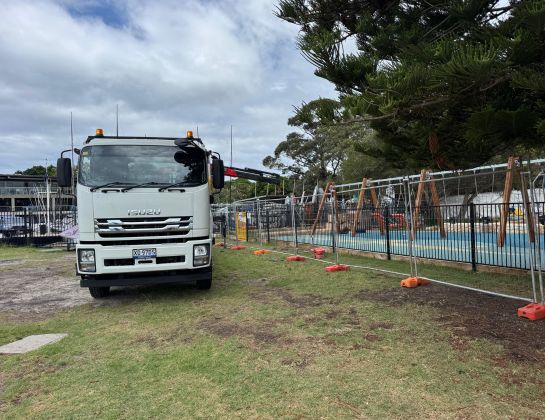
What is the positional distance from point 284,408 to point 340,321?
2461 mm

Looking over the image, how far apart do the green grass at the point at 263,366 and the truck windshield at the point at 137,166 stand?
2153 mm

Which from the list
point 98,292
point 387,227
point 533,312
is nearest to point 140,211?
point 98,292

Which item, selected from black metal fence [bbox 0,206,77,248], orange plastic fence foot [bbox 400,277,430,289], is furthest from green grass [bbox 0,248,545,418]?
black metal fence [bbox 0,206,77,248]

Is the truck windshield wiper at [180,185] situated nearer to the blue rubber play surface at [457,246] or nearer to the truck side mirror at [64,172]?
the truck side mirror at [64,172]

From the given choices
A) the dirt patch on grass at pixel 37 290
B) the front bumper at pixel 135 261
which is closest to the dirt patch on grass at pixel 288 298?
the front bumper at pixel 135 261

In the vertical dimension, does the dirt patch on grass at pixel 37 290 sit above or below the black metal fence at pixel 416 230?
below

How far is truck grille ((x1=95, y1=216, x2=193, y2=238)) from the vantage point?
6.75 metres

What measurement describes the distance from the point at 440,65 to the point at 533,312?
355 centimetres

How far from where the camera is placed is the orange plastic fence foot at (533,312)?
5.18 m

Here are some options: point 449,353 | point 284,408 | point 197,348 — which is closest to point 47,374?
point 197,348

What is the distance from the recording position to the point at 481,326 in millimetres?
5129

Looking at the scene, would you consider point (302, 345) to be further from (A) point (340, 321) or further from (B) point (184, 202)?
(B) point (184, 202)

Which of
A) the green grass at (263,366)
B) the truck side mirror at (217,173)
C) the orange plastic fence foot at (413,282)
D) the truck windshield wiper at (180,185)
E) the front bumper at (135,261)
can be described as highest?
the truck side mirror at (217,173)

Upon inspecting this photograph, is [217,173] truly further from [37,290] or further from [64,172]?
[37,290]
